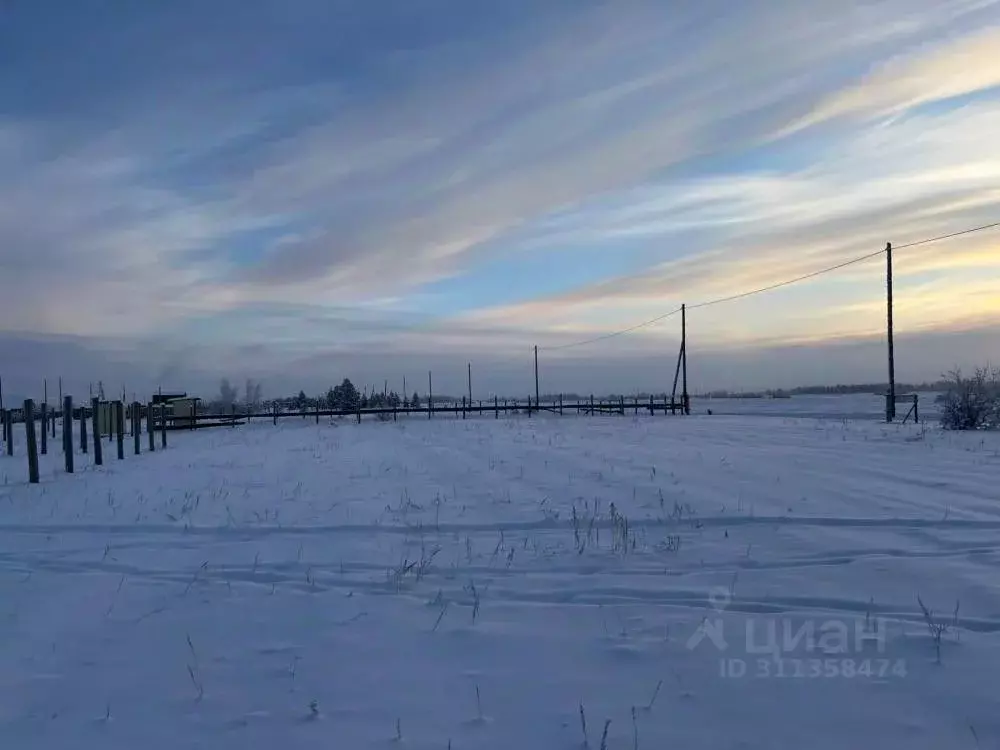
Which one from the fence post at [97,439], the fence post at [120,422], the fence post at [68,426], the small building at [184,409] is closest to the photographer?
the fence post at [68,426]

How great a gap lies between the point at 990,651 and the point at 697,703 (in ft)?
6.02

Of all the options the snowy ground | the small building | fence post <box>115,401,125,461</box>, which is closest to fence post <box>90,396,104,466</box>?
fence post <box>115,401,125,461</box>

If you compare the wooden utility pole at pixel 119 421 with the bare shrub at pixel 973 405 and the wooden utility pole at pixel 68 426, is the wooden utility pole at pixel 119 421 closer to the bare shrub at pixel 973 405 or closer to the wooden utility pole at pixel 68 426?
the wooden utility pole at pixel 68 426

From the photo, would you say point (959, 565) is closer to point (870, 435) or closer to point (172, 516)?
point (172, 516)

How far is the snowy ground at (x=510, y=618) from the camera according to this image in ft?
10.8

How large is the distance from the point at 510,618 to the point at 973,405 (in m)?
24.5

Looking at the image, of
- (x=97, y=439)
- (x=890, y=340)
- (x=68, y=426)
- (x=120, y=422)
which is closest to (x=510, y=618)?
(x=68, y=426)

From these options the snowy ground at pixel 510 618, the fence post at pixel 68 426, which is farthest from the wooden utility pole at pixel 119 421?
the snowy ground at pixel 510 618

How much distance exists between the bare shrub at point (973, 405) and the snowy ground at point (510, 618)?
1662cm

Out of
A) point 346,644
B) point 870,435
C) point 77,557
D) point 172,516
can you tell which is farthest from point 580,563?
point 870,435

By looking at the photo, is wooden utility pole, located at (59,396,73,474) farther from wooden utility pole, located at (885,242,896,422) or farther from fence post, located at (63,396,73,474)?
wooden utility pole, located at (885,242,896,422)

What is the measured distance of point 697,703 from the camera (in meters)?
3.43

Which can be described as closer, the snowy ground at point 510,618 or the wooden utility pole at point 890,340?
the snowy ground at point 510,618

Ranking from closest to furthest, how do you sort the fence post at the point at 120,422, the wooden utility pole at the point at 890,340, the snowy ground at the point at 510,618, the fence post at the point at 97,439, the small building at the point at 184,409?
the snowy ground at the point at 510,618 → the fence post at the point at 97,439 → the fence post at the point at 120,422 → the wooden utility pole at the point at 890,340 → the small building at the point at 184,409
